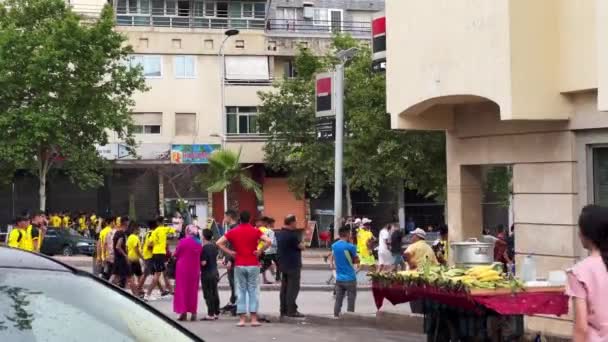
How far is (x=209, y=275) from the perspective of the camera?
1641 cm

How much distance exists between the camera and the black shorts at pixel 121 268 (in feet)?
63.6

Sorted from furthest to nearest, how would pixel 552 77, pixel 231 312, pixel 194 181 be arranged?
1. pixel 194 181
2. pixel 231 312
3. pixel 552 77

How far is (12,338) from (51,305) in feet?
0.99

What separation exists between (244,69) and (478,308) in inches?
1581

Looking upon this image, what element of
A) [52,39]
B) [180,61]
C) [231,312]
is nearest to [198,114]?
[180,61]

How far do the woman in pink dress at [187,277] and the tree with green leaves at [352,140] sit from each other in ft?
77.7

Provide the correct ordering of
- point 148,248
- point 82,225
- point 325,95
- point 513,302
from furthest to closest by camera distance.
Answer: point 82,225 < point 325,95 < point 148,248 < point 513,302

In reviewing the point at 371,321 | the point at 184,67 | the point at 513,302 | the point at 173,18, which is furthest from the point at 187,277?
the point at 173,18

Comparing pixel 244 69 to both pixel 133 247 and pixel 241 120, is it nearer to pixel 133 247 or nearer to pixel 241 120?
pixel 241 120

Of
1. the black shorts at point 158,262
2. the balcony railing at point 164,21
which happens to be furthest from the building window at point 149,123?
the black shorts at point 158,262

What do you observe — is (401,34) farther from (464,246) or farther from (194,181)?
(194,181)

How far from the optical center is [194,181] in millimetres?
47406

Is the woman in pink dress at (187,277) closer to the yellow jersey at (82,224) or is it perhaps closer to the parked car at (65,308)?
the parked car at (65,308)

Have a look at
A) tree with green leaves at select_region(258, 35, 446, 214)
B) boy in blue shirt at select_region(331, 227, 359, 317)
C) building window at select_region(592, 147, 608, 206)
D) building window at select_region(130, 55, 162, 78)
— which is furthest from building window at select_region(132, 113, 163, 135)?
building window at select_region(592, 147, 608, 206)
